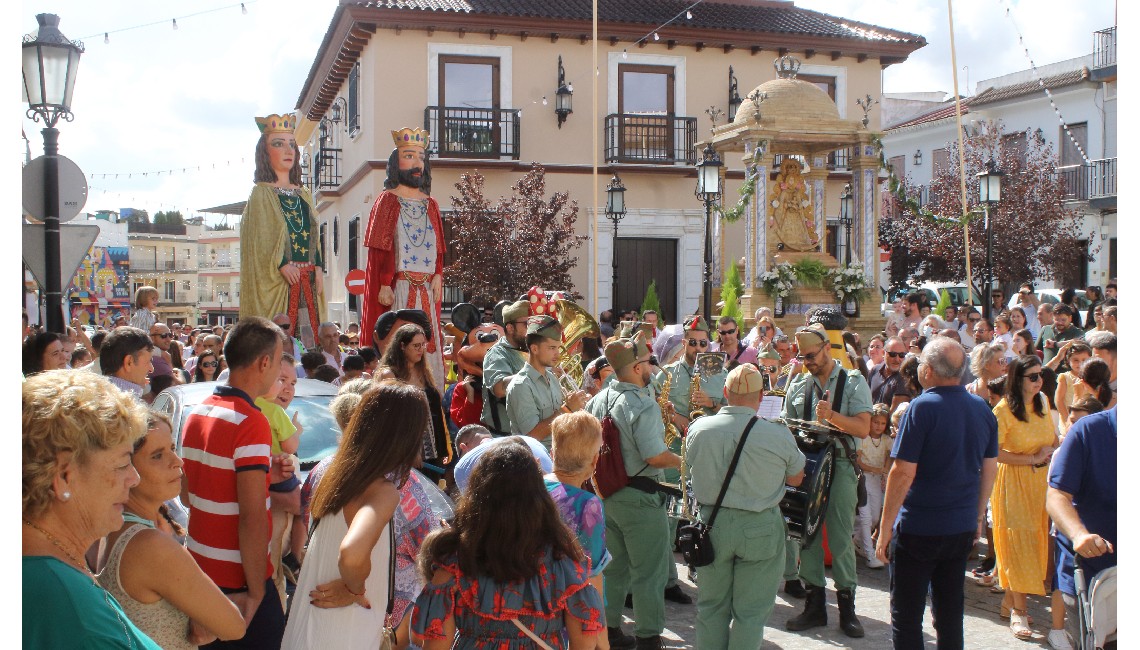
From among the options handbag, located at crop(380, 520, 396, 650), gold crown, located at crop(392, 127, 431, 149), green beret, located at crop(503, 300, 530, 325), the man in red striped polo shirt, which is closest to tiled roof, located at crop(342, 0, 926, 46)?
gold crown, located at crop(392, 127, 431, 149)

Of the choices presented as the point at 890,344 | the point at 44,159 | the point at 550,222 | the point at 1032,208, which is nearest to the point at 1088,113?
the point at 1032,208

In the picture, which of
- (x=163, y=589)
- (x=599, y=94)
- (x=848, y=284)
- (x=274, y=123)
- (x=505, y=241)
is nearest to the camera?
(x=163, y=589)

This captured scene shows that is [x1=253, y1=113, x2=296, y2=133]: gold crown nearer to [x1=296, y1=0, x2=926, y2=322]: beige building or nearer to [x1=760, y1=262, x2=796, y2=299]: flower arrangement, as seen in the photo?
[x1=760, y1=262, x2=796, y2=299]: flower arrangement

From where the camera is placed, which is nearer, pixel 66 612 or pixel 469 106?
pixel 66 612

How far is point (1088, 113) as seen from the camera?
84.7 ft

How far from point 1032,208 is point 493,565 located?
26.3 m

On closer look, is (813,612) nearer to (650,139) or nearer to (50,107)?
(50,107)

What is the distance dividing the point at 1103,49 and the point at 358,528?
24665 millimetres

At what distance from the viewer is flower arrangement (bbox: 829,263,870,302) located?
51.0 feet

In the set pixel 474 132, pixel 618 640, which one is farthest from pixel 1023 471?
pixel 474 132

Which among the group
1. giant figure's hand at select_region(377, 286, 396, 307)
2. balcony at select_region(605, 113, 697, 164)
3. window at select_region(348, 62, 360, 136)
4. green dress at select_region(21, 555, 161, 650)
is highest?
window at select_region(348, 62, 360, 136)

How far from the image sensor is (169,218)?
78062mm

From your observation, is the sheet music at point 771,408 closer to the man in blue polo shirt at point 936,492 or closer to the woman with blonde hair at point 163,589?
the man in blue polo shirt at point 936,492

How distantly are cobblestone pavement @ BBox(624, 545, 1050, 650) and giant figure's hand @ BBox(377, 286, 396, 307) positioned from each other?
131 inches
